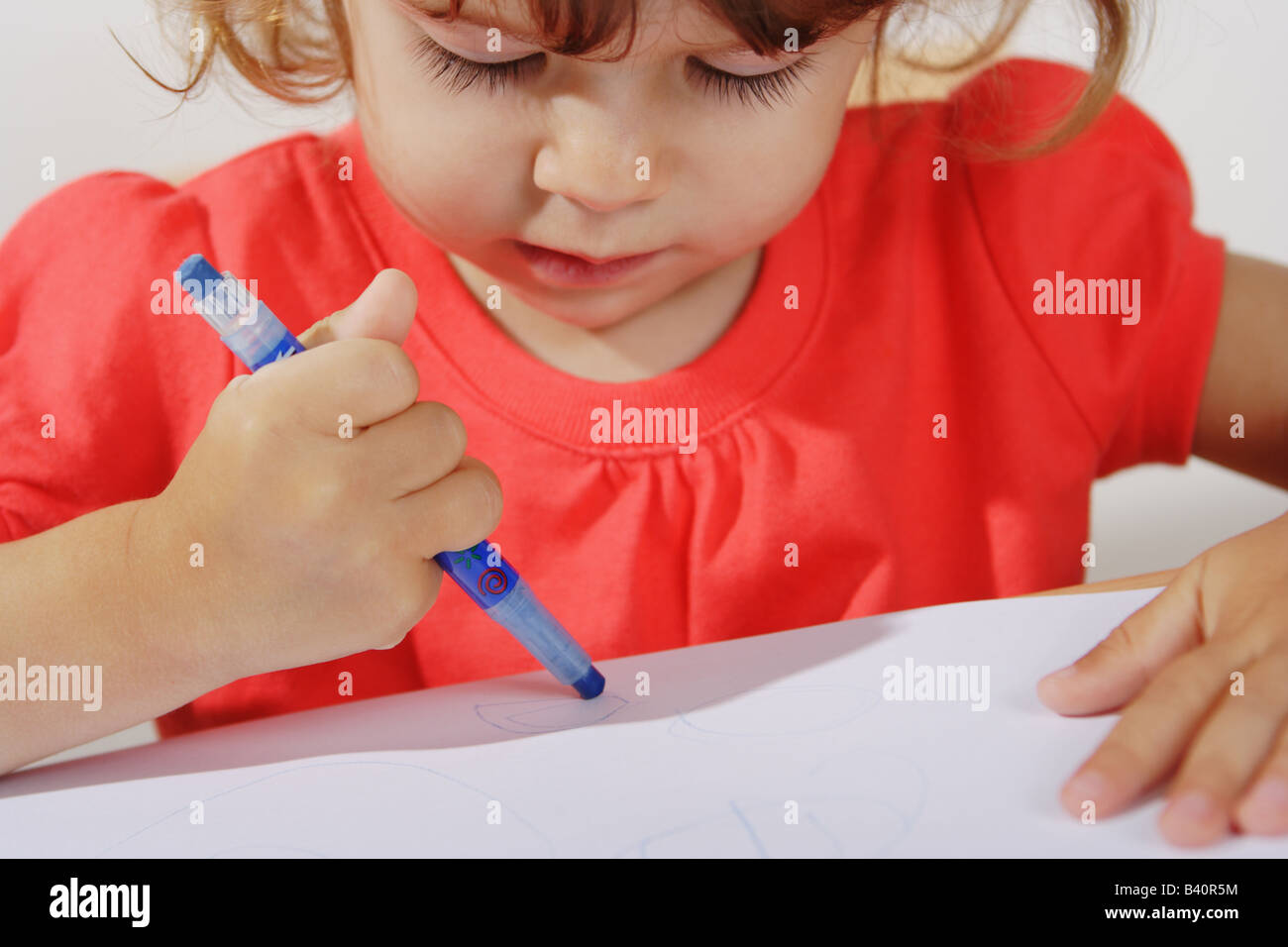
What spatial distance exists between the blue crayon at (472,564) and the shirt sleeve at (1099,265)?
0.31 metres

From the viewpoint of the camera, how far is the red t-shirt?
523 millimetres

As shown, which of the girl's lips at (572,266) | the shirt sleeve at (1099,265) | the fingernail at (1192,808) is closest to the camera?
the fingernail at (1192,808)

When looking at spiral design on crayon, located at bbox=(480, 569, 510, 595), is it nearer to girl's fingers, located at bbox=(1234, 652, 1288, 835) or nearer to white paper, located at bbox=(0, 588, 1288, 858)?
white paper, located at bbox=(0, 588, 1288, 858)

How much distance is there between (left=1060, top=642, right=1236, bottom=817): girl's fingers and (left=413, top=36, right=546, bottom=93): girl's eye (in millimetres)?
261

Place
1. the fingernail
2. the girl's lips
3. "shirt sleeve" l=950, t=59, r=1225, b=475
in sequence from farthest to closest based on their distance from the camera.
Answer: "shirt sleeve" l=950, t=59, r=1225, b=475 → the girl's lips → the fingernail

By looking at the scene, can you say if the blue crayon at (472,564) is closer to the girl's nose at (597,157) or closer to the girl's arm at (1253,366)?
the girl's nose at (597,157)

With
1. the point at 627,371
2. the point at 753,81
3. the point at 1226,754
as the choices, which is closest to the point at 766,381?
the point at 627,371

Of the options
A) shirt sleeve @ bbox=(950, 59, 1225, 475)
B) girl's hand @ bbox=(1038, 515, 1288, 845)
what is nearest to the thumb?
girl's hand @ bbox=(1038, 515, 1288, 845)

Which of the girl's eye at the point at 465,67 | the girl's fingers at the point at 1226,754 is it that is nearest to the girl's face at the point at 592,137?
the girl's eye at the point at 465,67

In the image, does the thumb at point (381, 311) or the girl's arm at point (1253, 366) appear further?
the girl's arm at point (1253, 366)

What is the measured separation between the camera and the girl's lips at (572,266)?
46 centimetres

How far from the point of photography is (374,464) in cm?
38

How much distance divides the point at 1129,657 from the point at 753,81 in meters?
0.22
